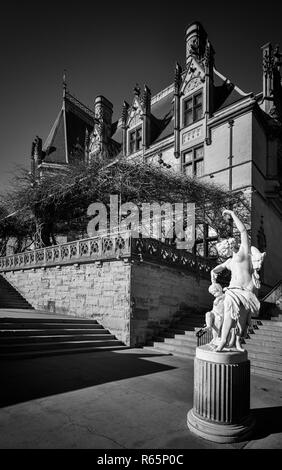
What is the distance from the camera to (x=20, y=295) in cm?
1603

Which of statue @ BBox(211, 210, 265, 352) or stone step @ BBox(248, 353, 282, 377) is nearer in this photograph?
statue @ BBox(211, 210, 265, 352)

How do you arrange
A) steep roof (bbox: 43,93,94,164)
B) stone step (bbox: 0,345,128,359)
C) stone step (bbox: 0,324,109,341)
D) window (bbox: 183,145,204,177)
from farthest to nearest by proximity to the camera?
steep roof (bbox: 43,93,94,164)
window (bbox: 183,145,204,177)
stone step (bbox: 0,324,109,341)
stone step (bbox: 0,345,128,359)

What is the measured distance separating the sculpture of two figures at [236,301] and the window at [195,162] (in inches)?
604

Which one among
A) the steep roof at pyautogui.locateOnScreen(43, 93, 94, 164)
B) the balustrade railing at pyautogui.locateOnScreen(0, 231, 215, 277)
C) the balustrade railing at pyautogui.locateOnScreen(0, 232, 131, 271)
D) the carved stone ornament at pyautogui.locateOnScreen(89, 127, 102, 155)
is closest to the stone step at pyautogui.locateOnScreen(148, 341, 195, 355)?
the balustrade railing at pyautogui.locateOnScreen(0, 231, 215, 277)

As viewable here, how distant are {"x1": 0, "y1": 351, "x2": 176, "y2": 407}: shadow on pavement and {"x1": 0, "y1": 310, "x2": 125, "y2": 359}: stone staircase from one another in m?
0.59

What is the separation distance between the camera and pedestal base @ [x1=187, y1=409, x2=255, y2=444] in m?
3.56

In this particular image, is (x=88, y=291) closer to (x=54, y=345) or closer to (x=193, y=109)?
(x=54, y=345)

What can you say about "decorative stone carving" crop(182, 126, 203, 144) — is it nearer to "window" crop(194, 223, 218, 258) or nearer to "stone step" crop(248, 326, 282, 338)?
"window" crop(194, 223, 218, 258)

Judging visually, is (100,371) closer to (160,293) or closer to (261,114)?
(160,293)

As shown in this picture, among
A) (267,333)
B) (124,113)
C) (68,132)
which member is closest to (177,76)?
(124,113)

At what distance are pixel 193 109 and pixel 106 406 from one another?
20.0 meters
